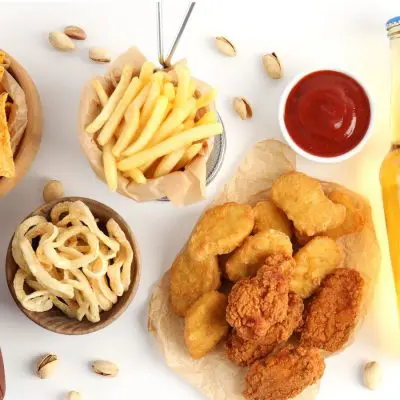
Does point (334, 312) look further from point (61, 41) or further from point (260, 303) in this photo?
point (61, 41)

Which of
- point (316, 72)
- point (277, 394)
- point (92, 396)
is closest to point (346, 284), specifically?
point (277, 394)

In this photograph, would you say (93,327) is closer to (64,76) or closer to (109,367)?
(109,367)

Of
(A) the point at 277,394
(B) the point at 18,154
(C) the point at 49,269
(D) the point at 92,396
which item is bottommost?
(D) the point at 92,396

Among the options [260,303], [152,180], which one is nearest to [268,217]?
[260,303]

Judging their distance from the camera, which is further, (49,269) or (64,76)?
(64,76)

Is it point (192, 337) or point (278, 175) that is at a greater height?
point (278, 175)

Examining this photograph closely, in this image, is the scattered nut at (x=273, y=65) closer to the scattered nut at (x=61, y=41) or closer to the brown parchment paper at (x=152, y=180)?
the brown parchment paper at (x=152, y=180)

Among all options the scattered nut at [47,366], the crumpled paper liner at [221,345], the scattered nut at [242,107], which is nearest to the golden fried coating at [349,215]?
the crumpled paper liner at [221,345]
